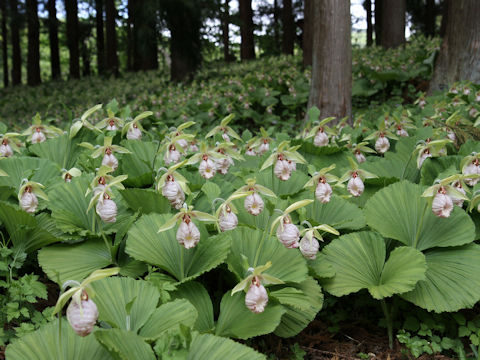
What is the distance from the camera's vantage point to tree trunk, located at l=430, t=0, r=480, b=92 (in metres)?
6.29

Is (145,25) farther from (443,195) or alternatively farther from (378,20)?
(378,20)

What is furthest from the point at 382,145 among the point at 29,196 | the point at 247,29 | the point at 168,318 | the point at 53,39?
the point at 53,39

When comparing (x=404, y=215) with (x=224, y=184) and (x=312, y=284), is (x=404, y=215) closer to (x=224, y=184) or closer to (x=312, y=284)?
(x=312, y=284)

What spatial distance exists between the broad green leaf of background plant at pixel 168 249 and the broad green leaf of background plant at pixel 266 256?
4.0 inches

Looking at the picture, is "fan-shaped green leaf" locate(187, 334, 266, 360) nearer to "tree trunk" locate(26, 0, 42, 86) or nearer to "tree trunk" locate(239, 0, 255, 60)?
"tree trunk" locate(239, 0, 255, 60)

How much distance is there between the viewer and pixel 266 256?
6.93 feet

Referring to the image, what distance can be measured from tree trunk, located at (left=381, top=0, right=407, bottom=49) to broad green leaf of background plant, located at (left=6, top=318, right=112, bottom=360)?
44.5 ft

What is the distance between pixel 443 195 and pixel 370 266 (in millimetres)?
497

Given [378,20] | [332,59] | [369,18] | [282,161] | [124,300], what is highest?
[369,18]

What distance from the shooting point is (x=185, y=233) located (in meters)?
1.85

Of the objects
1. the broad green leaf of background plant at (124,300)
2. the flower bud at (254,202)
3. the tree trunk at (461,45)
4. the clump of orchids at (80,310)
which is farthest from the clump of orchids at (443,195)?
the tree trunk at (461,45)

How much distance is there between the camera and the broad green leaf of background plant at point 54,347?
1501 millimetres

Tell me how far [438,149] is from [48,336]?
2.39 metres

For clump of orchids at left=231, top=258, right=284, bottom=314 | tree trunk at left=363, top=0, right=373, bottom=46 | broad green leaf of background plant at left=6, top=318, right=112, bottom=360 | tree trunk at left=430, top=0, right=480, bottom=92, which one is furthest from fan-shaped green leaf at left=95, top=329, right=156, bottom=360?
tree trunk at left=363, top=0, right=373, bottom=46
